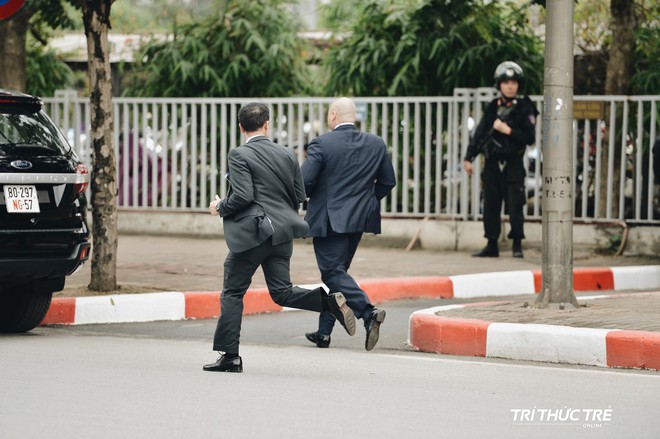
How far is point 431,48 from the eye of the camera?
15.3m

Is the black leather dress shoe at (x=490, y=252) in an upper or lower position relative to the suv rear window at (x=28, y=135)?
lower

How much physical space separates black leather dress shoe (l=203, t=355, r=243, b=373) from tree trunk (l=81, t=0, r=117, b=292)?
3.26 meters

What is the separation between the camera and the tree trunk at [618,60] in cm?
1402

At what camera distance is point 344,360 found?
775cm

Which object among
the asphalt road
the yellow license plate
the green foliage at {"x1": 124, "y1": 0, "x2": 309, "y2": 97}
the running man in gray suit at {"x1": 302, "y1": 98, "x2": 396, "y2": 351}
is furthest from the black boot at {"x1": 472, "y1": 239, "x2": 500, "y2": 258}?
the yellow license plate

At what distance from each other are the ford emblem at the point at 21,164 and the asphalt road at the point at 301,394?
114 cm

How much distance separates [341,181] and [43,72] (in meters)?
12.1

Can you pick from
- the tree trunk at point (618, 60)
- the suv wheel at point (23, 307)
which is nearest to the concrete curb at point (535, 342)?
the suv wheel at point (23, 307)

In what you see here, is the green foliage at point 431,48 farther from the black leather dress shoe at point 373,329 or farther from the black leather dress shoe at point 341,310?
the black leather dress shoe at point 341,310

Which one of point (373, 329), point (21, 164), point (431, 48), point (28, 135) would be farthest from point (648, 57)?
point (21, 164)

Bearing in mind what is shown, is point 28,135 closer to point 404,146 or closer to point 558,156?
point 558,156

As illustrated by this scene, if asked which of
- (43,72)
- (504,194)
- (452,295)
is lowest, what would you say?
(452,295)

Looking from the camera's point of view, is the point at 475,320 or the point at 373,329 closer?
the point at 373,329

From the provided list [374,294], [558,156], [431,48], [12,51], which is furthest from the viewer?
[431,48]
